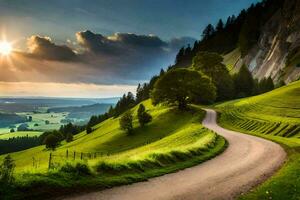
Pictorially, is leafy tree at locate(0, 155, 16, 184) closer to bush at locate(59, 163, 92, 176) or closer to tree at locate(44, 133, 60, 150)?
bush at locate(59, 163, 92, 176)

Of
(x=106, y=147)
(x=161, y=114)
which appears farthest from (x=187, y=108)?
(x=106, y=147)

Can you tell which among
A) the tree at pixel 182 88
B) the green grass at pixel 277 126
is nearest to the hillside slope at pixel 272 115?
the green grass at pixel 277 126

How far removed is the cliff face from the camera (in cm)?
13891

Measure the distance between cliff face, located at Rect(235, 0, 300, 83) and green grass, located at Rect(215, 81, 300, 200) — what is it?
38117mm

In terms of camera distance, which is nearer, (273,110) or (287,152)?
(287,152)

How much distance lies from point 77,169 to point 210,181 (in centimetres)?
901

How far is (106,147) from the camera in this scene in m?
94.6

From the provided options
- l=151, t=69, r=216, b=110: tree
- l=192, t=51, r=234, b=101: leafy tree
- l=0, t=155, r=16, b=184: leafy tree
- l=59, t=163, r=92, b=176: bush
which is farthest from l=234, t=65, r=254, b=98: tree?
l=0, t=155, r=16, b=184: leafy tree

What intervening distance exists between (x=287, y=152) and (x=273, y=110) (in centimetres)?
4554

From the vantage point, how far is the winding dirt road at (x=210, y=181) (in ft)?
68.0

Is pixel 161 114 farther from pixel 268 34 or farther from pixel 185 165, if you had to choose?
pixel 268 34

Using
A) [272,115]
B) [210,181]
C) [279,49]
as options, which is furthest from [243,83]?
[210,181]

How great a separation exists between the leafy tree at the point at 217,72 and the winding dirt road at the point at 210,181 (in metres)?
104

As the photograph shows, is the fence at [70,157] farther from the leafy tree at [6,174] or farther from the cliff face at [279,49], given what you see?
the cliff face at [279,49]
